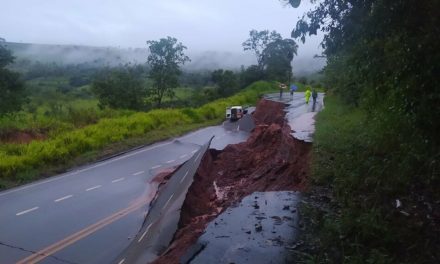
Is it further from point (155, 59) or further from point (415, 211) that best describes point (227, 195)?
point (155, 59)

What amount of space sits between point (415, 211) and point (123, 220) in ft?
27.7

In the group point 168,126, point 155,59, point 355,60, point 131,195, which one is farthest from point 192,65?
point 355,60

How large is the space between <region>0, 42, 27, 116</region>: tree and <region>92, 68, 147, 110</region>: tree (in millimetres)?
8009

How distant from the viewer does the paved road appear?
10.4 meters

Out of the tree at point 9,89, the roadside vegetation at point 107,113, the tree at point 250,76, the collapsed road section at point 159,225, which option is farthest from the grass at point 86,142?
the tree at point 250,76

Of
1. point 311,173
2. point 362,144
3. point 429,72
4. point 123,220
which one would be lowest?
point 123,220

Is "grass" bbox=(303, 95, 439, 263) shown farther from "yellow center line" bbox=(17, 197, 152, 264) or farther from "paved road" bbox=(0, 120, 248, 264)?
"yellow center line" bbox=(17, 197, 152, 264)

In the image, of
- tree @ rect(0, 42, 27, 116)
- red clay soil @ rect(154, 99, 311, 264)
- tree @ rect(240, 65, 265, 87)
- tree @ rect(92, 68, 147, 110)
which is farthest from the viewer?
tree @ rect(240, 65, 265, 87)

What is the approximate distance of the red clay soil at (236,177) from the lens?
395 inches

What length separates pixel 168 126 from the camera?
30.3 metres

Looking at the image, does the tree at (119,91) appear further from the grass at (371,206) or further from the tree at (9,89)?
the grass at (371,206)

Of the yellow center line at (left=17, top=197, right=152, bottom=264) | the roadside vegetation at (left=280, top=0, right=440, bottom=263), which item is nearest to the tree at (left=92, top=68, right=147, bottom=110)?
the yellow center line at (left=17, top=197, right=152, bottom=264)

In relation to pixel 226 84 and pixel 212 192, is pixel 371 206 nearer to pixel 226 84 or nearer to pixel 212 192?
pixel 212 192

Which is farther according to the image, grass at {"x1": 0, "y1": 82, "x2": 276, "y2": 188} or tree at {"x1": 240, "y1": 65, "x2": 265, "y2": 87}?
tree at {"x1": 240, "y1": 65, "x2": 265, "y2": 87}
